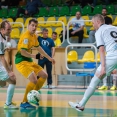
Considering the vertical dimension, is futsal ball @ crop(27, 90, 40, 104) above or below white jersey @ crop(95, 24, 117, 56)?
below

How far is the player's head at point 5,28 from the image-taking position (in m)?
9.70

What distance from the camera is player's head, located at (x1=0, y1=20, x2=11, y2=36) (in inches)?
382

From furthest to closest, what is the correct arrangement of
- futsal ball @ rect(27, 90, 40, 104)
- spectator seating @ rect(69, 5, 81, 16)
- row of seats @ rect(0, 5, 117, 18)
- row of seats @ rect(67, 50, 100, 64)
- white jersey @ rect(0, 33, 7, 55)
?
spectator seating @ rect(69, 5, 81, 16)
row of seats @ rect(0, 5, 117, 18)
row of seats @ rect(67, 50, 100, 64)
futsal ball @ rect(27, 90, 40, 104)
white jersey @ rect(0, 33, 7, 55)

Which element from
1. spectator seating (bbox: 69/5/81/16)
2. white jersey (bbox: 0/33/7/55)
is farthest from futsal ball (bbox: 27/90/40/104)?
spectator seating (bbox: 69/5/81/16)

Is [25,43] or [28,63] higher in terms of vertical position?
[25,43]

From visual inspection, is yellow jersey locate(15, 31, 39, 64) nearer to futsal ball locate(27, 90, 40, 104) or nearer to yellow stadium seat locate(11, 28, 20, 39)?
futsal ball locate(27, 90, 40, 104)

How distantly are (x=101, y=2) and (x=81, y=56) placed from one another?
5.46 metres

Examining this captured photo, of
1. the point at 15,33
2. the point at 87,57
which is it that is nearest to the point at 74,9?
the point at 15,33

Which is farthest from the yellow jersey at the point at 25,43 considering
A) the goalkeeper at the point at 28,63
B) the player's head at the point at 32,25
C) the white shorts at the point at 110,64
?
the white shorts at the point at 110,64

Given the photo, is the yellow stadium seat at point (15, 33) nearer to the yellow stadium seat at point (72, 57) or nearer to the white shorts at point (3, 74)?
the yellow stadium seat at point (72, 57)

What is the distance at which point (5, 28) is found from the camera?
973cm

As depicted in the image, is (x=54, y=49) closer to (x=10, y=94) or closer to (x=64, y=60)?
(x=64, y=60)

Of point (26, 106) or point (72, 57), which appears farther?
point (72, 57)

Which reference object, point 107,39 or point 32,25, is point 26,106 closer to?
point 32,25
